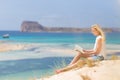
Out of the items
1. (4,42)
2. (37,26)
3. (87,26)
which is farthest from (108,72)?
(4,42)

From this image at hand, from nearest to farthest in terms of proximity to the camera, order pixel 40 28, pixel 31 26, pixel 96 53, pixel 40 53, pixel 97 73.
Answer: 1. pixel 97 73
2. pixel 96 53
3. pixel 31 26
4. pixel 40 28
5. pixel 40 53

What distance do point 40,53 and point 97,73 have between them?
133 inches

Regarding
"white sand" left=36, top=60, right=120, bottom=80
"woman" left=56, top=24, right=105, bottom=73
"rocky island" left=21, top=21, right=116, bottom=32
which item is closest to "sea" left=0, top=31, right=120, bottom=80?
"rocky island" left=21, top=21, right=116, bottom=32

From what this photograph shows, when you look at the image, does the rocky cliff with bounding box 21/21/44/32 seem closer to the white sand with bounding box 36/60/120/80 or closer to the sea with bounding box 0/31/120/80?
the sea with bounding box 0/31/120/80

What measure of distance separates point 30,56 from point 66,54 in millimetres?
784

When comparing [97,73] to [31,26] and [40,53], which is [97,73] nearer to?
[31,26]

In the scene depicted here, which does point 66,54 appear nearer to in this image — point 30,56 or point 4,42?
point 30,56

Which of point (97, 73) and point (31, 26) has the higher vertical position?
point (31, 26)

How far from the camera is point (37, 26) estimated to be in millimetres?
7797

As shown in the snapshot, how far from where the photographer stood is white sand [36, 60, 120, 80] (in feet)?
15.5

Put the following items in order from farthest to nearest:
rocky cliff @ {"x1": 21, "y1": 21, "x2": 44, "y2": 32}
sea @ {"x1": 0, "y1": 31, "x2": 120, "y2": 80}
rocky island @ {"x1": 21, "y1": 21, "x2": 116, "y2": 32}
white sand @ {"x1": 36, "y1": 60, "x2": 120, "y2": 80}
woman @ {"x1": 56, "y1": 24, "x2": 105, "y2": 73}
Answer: rocky cliff @ {"x1": 21, "y1": 21, "x2": 44, "y2": 32}, rocky island @ {"x1": 21, "y1": 21, "x2": 116, "y2": 32}, sea @ {"x1": 0, "y1": 31, "x2": 120, "y2": 80}, woman @ {"x1": 56, "y1": 24, "x2": 105, "y2": 73}, white sand @ {"x1": 36, "y1": 60, "x2": 120, "y2": 80}

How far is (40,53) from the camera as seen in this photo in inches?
316

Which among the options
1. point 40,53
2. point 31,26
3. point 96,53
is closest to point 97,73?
point 96,53

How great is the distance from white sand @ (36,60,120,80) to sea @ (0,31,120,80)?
207 cm
